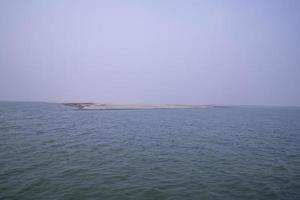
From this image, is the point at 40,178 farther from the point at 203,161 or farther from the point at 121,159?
the point at 203,161

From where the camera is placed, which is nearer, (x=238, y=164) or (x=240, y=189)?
(x=240, y=189)

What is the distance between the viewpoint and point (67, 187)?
11.2 meters

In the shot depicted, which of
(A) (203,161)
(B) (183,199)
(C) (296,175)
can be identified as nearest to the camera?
(B) (183,199)

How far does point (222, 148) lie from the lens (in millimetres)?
22281

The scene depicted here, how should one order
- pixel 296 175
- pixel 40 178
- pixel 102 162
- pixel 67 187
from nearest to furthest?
pixel 67 187, pixel 40 178, pixel 296 175, pixel 102 162

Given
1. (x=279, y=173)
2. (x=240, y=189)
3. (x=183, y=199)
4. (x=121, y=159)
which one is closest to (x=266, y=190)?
(x=240, y=189)

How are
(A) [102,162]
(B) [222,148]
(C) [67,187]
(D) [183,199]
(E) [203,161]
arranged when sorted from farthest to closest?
(B) [222,148] → (E) [203,161] → (A) [102,162] → (C) [67,187] → (D) [183,199]

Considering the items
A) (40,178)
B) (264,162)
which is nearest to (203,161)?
(264,162)

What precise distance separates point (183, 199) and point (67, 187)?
21.0 ft

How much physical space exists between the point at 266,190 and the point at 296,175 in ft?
15.8

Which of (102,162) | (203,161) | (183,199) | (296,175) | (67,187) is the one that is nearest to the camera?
(183,199)

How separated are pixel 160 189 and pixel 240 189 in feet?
15.5

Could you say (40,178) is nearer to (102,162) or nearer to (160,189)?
(102,162)

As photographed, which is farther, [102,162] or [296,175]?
[102,162]
